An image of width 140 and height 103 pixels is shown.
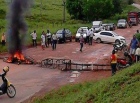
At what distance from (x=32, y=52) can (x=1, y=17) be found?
22049 millimetres

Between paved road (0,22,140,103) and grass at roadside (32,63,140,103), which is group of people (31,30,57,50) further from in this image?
grass at roadside (32,63,140,103)

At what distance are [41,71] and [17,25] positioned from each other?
4733 mm

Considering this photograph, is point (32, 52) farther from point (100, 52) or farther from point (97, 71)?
point (97, 71)

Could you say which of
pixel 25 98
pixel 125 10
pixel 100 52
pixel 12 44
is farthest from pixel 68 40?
pixel 125 10

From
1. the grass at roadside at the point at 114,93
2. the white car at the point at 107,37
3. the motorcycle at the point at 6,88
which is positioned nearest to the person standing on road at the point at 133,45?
the grass at roadside at the point at 114,93

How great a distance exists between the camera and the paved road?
670 inches

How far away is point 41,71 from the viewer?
70.4 feet

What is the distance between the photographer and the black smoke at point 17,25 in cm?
2420

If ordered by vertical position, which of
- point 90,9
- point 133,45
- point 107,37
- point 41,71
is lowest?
point 41,71

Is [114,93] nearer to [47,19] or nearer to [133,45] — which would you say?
[133,45]

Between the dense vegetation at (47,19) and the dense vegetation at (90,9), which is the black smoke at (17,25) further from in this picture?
the dense vegetation at (90,9)

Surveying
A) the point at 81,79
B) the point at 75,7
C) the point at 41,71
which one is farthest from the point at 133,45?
the point at 75,7

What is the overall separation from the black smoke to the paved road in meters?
1.52

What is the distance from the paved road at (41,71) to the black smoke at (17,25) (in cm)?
152
